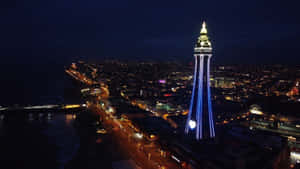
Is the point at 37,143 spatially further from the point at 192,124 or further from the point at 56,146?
the point at 192,124

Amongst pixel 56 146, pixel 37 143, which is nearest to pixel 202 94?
pixel 56 146

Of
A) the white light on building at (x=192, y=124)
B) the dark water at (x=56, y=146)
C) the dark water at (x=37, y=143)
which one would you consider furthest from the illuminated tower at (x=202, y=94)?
the dark water at (x=37, y=143)

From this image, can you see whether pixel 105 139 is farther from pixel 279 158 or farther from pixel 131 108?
pixel 279 158

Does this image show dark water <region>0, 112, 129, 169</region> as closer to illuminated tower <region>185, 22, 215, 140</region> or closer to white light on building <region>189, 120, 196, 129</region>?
white light on building <region>189, 120, 196, 129</region>

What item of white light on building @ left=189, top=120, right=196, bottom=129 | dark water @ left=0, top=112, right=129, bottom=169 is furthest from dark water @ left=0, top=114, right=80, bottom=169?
white light on building @ left=189, top=120, right=196, bottom=129

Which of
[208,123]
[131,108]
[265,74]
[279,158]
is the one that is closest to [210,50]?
[208,123]

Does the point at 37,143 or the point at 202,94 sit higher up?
the point at 202,94

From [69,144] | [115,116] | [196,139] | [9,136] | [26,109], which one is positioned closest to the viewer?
[196,139]

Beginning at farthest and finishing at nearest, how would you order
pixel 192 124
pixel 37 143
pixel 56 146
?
1. pixel 37 143
2. pixel 56 146
3. pixel 192 124

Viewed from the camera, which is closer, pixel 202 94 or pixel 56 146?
pixel 202 94

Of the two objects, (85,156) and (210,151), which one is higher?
(210,151)
